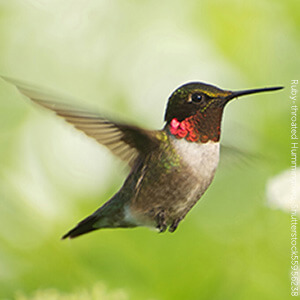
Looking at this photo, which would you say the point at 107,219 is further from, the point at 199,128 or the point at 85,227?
the point at 199,128

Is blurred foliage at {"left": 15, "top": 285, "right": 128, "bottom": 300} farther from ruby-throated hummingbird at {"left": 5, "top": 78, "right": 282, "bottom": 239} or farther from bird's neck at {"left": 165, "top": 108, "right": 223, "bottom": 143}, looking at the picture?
bird's neck at {"left": 165, "top": 108, "right": 223, "bottom": 143}

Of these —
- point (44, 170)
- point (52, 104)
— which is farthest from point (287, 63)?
point (52, 104)

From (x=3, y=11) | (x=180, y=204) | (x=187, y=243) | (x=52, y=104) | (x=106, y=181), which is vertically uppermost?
(x=3, y=11)

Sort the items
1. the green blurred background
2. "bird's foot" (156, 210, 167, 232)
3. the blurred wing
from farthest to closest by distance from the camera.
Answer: the green blurred background
"bird's foot" (156, 210, 167, 232)
the blurred wing

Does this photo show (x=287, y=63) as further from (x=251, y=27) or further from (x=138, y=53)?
(x=138, y=53)

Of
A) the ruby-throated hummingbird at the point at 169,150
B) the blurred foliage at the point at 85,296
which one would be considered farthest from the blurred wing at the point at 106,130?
the blurred foliage at the point at 85,296

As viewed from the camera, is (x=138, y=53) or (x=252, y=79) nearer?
(x=252, y=79)

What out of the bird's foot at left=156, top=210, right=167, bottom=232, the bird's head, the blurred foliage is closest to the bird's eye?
the bird's head
